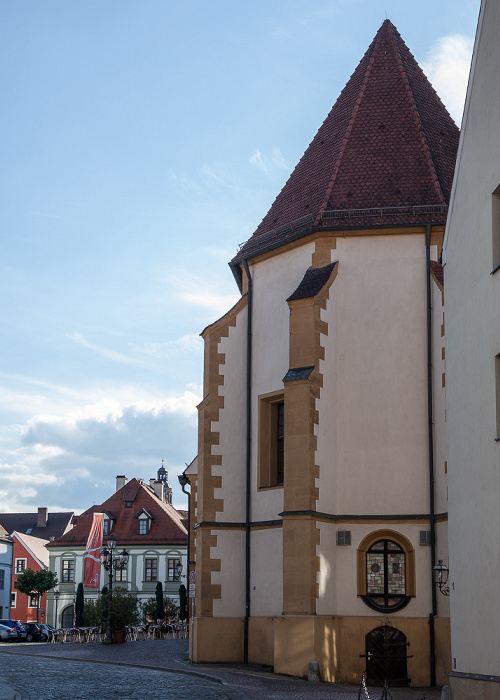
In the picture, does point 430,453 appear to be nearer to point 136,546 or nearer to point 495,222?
point 495,222

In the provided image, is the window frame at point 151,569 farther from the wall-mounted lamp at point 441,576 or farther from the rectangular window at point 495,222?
the rectangular window at point 495,222

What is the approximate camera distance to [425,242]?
2244 centimetres

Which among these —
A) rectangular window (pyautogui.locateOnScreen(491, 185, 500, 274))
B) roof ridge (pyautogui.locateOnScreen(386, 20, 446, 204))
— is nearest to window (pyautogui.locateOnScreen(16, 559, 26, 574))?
roof ridge (pyautogui.locateOnScreen(386, 20, 446, 204))

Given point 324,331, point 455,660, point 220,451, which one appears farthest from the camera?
point 220,451

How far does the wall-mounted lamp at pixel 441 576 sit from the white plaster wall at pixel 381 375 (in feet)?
4.76

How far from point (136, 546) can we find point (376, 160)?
48814mm

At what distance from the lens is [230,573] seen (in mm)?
22859

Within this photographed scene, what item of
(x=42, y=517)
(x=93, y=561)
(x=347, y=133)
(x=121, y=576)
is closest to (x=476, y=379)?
(x=347, y=133)

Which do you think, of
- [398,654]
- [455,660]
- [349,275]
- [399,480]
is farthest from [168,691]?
[349,275]

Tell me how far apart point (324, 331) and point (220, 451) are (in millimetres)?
4206

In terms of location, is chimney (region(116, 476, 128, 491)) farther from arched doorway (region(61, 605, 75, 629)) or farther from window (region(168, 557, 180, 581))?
window (region(168, 557, 180, 581))

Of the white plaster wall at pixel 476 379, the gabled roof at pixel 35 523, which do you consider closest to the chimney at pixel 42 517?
the gabled roof at pixel 35 523

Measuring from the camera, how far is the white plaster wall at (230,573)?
22609 millimetres

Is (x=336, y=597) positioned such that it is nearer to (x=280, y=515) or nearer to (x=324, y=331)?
(x=280, y=515)
